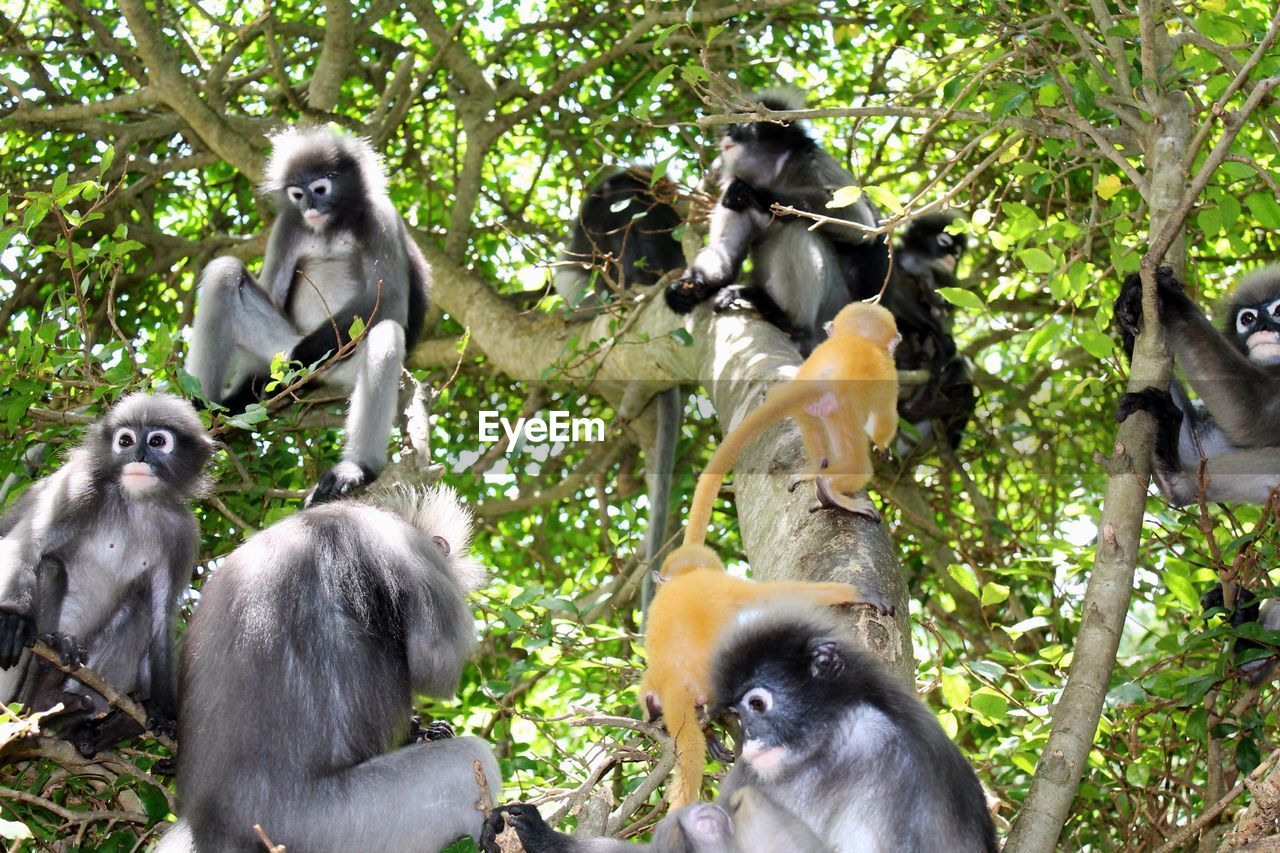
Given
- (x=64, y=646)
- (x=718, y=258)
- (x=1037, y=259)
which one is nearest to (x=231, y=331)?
(x=718, y=258)

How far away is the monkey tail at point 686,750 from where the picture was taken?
8.02 ft

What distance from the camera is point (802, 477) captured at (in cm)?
305

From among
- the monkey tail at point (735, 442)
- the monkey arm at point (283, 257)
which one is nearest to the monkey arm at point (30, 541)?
the monkey tail at point (735, 442)

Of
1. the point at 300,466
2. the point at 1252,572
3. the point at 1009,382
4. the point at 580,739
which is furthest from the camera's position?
the point at 1009,382

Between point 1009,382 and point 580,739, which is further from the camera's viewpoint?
point 1009,382

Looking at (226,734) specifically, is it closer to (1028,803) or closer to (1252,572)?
(1028,803)

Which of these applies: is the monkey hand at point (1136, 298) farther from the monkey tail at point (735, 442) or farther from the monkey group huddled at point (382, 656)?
the monkey tail at point (735, 442)

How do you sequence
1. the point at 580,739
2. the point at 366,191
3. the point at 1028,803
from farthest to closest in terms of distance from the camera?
the point at 366,191
the point at 580,739
the point at 1028,803

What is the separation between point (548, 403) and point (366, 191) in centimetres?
121

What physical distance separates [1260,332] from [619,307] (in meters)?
2.20

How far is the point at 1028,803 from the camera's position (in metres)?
2.33

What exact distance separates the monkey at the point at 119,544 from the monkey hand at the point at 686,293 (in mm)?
1962

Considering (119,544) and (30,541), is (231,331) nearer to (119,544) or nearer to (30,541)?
(119,544)

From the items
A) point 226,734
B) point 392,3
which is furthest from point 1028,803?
point 392,3
